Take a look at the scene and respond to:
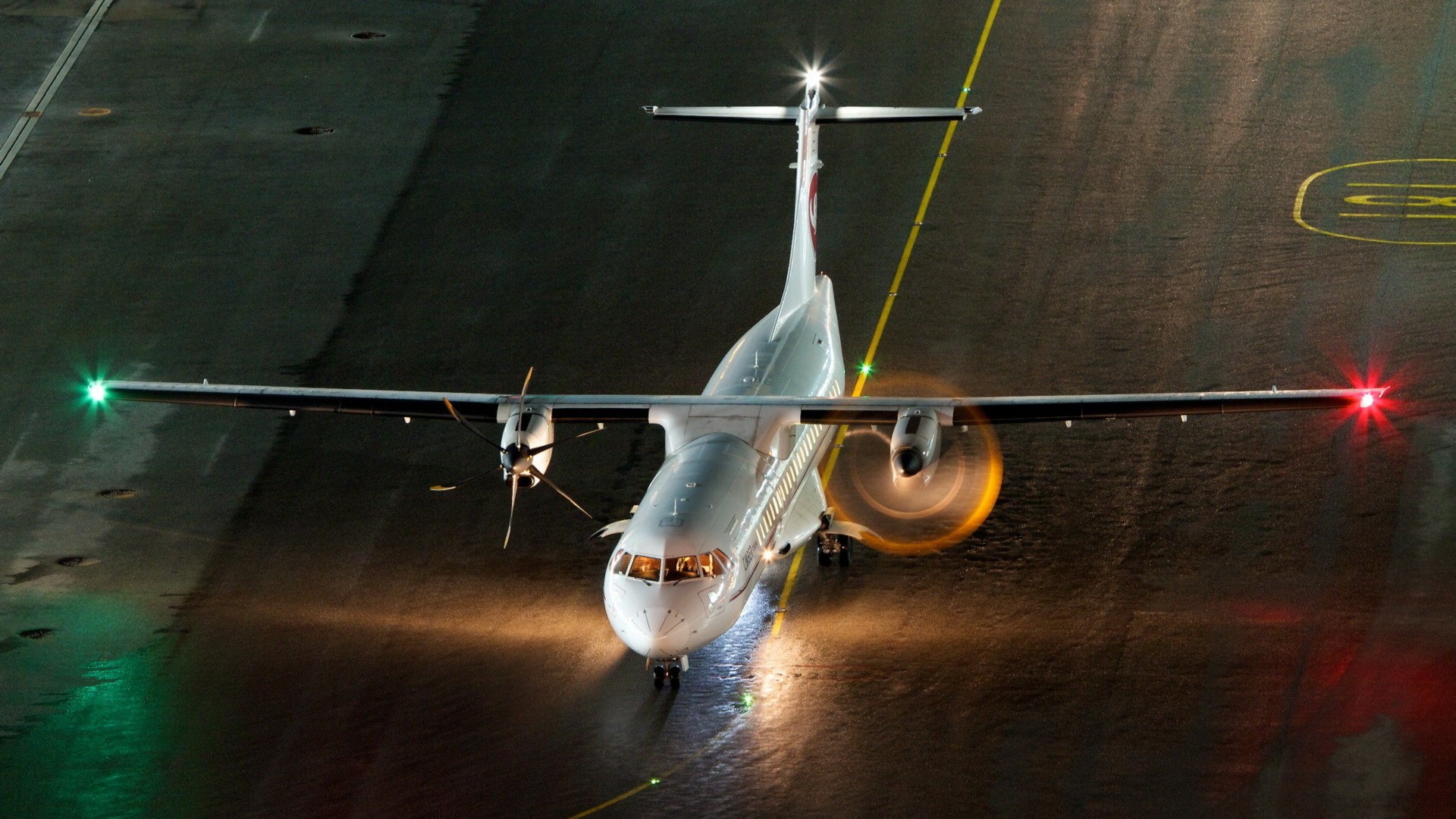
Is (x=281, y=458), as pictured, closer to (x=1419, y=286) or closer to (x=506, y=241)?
(x=506, y=241)

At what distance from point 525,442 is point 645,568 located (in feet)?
14.8

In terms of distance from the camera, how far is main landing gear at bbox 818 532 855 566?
3984 centimetres

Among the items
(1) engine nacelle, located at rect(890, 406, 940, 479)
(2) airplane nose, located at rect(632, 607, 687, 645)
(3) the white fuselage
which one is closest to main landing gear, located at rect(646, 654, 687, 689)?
(3) the white fuselage

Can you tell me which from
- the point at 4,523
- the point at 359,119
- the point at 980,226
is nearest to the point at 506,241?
the point at 359,119

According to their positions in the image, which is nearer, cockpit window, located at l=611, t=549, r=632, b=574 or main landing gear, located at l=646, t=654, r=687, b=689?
cockpit window, located at l=611, t=549, r=632, b=574

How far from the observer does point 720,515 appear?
115 ft

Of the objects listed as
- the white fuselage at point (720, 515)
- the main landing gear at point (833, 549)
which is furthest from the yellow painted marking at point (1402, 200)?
the main landing gear at point (833, 549)

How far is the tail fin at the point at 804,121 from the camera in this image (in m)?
43.2

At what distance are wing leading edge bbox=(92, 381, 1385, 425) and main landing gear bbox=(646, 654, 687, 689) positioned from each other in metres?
5.27

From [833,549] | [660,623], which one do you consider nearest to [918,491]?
[833,549]

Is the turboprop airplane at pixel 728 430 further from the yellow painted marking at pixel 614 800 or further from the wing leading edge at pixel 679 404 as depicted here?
the yellow painted marking at pixel 614 800

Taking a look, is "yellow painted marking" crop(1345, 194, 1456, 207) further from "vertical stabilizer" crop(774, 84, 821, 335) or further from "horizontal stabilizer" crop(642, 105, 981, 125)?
"vertical stabilizer" crop(774, 84, 821, 335)

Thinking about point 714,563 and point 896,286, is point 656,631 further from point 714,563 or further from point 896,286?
point 896,286

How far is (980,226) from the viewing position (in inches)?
2074
